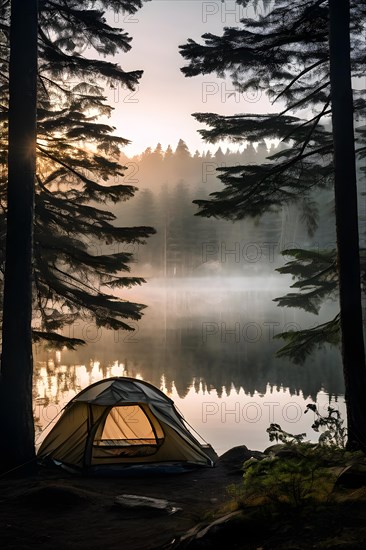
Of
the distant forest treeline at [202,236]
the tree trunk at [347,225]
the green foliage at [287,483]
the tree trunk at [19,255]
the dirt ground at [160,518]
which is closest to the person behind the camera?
the dirt ground at [160,518]

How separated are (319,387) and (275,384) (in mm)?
2022

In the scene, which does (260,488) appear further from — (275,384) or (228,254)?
(228,254)

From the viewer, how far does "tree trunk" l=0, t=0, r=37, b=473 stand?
9992 mm

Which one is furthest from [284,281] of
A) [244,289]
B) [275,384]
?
[275,384]

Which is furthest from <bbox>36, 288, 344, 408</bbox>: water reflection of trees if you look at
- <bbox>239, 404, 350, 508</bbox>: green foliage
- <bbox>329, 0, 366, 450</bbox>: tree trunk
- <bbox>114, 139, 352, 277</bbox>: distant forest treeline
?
<bbox>114, 139, 352, 277</bbox>: distant forest treeline

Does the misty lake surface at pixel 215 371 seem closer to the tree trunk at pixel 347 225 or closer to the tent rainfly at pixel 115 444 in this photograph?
the tent rainfly at pixel 115 444

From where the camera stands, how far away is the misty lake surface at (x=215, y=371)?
2022 centimetres

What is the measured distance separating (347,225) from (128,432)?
6178mm

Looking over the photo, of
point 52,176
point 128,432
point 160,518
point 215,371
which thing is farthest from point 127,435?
point 215,371

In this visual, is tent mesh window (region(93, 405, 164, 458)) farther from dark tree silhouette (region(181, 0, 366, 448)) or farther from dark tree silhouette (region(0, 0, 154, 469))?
dark tree silhouette (region(181, 0, 366, 448))

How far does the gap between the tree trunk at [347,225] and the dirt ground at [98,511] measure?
230cm

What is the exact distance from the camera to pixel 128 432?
1305 cm

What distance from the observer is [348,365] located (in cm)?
998

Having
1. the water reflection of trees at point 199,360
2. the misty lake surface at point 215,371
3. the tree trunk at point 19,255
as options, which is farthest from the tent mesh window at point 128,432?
the water reflection of trees at point 199,360
